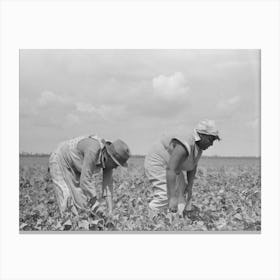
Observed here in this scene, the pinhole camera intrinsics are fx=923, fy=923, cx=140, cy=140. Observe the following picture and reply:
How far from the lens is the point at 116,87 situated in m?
8.66

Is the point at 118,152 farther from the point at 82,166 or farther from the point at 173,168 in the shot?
the point at 173,168

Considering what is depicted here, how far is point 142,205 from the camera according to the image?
873cm

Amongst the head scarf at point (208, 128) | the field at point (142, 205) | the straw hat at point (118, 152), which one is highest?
the head scarf at point (208, 128)

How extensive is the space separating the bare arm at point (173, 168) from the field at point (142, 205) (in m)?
0.15

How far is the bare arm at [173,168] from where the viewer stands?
28.1 ft

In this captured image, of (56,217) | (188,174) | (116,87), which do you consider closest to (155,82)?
(116,87)

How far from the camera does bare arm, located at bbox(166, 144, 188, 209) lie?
857 cm

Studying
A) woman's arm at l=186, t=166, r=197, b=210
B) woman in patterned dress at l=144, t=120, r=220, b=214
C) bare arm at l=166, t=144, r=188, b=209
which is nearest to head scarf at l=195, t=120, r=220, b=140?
woman in patterned dress at l=144, t=120, r=220, b=214

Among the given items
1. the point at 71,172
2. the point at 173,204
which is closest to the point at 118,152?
the point at 71,172

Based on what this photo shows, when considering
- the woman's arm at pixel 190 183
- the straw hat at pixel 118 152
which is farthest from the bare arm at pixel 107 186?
the woman's arm at pixel 190 183

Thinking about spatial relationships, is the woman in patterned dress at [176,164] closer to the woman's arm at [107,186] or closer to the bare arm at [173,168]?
the bare arm at [173,168]

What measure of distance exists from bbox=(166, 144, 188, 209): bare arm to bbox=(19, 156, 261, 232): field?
0.15 m
